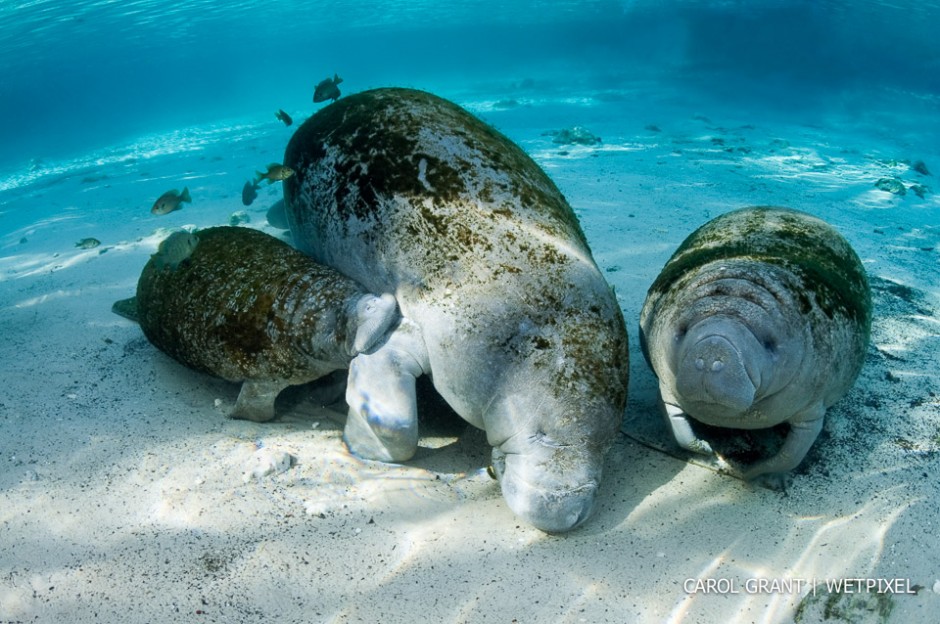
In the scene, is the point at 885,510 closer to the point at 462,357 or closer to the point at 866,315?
the point at 866,315

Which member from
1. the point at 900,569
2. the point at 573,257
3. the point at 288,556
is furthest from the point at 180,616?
the point at 900,569

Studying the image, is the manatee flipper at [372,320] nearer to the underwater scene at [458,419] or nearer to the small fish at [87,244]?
the underwater scene at [458,419]

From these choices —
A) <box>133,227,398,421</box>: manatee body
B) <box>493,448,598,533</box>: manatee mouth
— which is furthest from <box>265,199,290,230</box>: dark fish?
<box>493,448,598,533</box>: manatee mouth

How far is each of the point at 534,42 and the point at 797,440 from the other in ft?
334

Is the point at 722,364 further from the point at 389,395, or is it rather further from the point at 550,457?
the point at 389,395

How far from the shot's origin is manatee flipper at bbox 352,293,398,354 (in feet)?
12.2

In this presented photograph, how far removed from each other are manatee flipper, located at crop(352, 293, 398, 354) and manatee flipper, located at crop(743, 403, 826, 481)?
2621 millimetres

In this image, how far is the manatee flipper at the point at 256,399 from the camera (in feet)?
13.9

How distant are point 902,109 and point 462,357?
42.1 meters

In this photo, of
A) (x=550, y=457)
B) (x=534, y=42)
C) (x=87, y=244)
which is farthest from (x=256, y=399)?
(x=534, y=42)

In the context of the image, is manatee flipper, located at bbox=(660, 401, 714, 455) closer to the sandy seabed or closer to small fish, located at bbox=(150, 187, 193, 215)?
the sandy seabed

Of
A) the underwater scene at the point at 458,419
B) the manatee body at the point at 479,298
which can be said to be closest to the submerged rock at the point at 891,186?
the underwater scene at the point at 458,419

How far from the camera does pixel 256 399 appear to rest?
4.25m

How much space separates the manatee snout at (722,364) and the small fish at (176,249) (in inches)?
158
